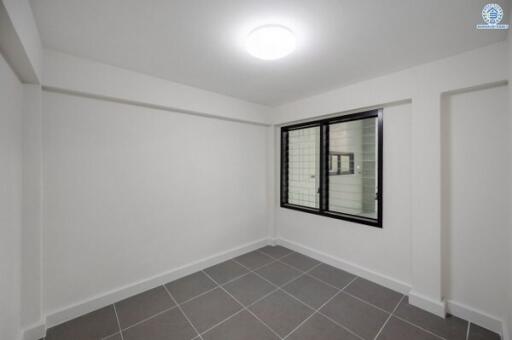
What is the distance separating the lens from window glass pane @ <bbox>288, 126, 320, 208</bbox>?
12.1 ft

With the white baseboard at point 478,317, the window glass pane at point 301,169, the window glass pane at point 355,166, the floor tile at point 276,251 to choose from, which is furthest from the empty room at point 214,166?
the window glass pane at point 355,166

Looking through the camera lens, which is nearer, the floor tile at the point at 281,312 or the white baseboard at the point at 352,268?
the floor tile at the point at 281,312

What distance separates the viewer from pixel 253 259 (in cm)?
322

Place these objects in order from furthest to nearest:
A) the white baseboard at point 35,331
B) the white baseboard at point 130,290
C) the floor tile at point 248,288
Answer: the floor tile at point 248,288, the white baseboard at point 130,290, the white baseboard at point 35,331

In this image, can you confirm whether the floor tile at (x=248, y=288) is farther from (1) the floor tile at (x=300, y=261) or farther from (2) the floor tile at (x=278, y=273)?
(1) the floor tile at (x=300, y=261)

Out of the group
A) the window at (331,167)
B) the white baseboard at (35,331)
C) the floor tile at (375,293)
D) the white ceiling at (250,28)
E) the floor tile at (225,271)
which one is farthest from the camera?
the window at (331,167)

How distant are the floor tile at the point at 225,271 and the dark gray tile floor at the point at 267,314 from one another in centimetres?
2

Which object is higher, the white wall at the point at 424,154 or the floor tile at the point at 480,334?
the white wall at the point at 424,154

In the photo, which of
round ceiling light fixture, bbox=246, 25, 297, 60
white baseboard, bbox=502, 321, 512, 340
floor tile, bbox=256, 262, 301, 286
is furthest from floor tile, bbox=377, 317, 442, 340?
round ceiling light fixture, bbox=246, 25, 297, 60

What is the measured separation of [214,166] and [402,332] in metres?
2.59

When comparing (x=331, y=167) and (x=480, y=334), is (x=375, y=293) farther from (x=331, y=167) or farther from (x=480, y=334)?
(x=331, y=167)

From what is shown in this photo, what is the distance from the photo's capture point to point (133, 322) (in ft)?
6.40

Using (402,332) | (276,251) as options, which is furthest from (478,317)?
(276,251)

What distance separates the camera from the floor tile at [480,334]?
69.4 inches
